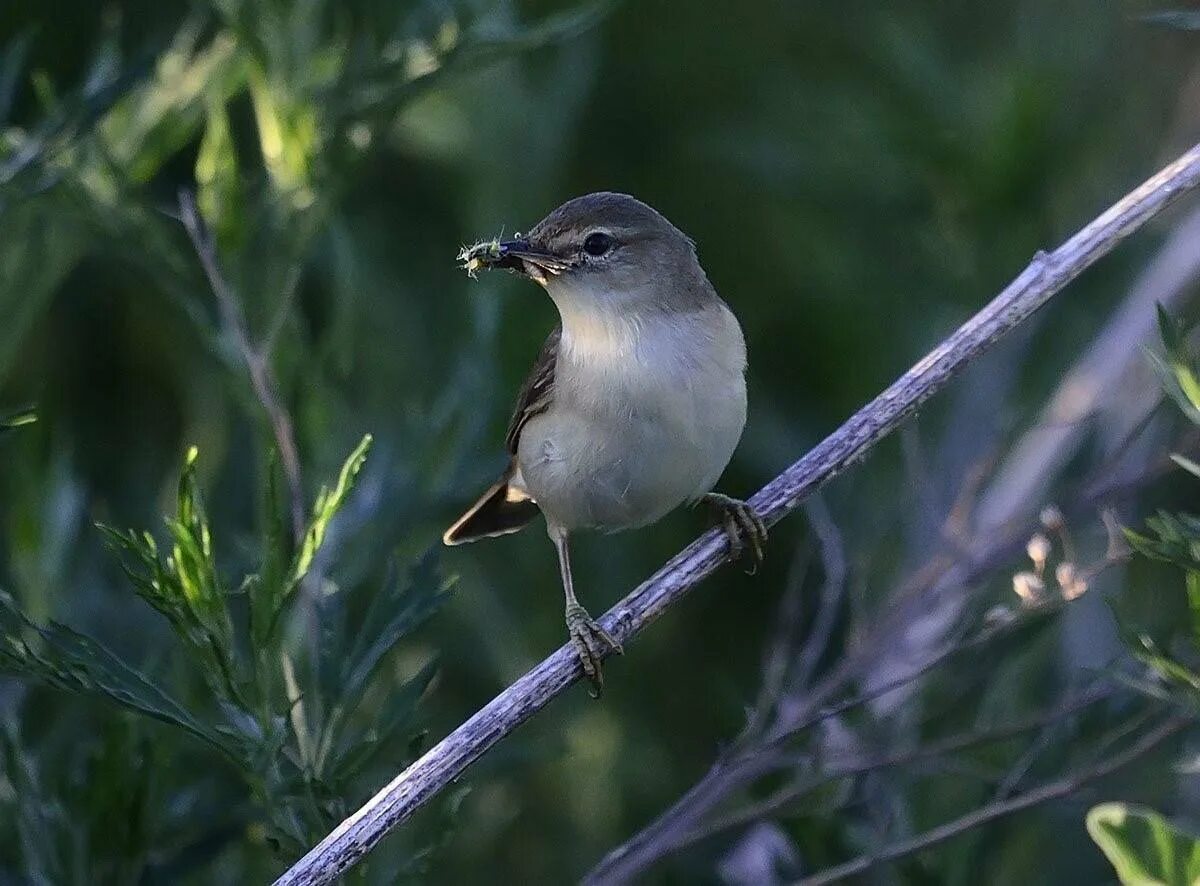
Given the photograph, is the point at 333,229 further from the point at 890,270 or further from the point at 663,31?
the point at 663,31

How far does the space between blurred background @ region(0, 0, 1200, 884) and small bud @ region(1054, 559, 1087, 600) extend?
16mm

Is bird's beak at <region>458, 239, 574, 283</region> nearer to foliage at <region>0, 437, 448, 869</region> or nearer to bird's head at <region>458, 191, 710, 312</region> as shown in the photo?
bird's head at <region>458, 191, 710, 312</region>

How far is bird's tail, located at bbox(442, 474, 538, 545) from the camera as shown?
3.58m

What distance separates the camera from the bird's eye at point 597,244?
327 centimetres

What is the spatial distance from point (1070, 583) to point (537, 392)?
1206 mm

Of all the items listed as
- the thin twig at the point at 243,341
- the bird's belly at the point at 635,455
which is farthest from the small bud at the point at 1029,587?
the thin twig at the point at 243,341

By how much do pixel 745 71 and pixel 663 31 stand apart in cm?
31

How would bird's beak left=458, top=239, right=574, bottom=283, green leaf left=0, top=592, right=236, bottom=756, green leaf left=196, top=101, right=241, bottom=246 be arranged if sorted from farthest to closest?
bird's beak left=458, top=239, right=574, bottom=283
green leaf left=196, top=101, right=241, bottom=246
green leaf left=0, top=592, right=236, bottom=756

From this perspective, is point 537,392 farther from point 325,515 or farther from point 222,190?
point 325,515

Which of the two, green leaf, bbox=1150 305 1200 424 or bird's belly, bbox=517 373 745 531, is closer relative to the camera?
green leaf, bbox=1150 305 1200 424

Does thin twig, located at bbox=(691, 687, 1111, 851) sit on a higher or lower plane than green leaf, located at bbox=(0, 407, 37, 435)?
lower

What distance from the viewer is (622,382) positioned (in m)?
→ 3.08

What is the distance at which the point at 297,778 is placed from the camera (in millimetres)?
2330

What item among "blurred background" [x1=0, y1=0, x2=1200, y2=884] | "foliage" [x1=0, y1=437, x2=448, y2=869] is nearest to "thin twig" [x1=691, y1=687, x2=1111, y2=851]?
"blurred background" [x1=0, y1=0, x2=1200, y2=884]
